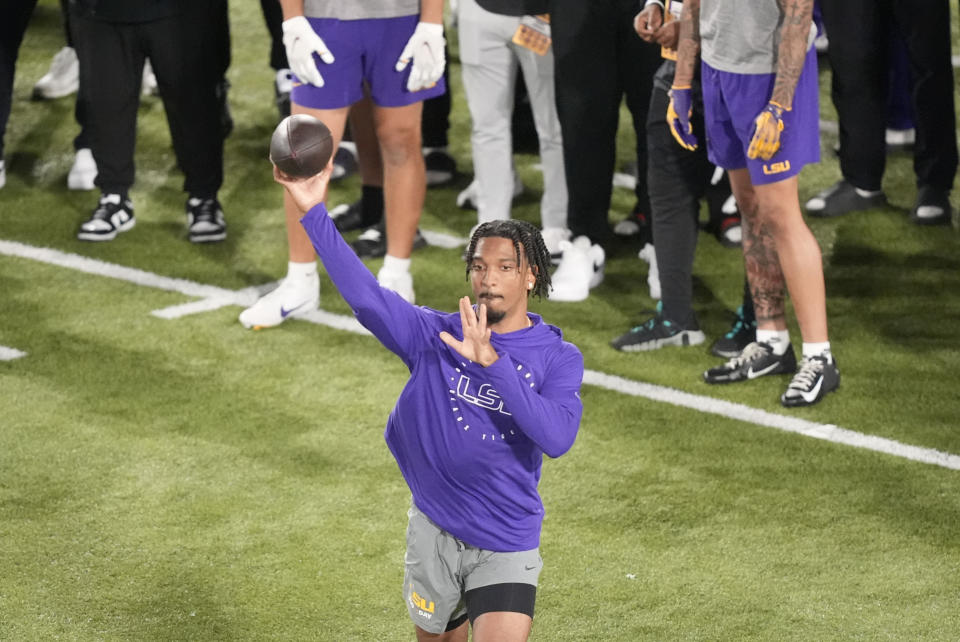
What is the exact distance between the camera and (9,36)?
742cm

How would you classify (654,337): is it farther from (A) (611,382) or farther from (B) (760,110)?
(B) (760,110)

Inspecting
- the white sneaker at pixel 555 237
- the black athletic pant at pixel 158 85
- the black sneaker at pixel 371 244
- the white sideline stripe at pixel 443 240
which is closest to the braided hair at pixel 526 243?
the white sneaker at pixel 555 237

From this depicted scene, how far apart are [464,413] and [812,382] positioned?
8.11ft

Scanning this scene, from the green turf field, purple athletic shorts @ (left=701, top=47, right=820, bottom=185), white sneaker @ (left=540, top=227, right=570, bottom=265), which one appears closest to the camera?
the green turf field

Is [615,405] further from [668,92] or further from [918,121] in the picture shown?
[918,121]

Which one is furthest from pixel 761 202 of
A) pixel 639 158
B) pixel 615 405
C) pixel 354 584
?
pixel 354 584

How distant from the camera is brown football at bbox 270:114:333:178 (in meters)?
3.00

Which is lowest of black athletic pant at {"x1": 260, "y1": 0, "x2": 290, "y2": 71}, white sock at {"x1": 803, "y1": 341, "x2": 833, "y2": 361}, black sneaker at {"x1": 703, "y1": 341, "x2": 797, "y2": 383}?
black sneaker at {"x1": 703, "y1": 341, "x2": 797, "y2": 383}

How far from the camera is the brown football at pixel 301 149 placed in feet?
9.84

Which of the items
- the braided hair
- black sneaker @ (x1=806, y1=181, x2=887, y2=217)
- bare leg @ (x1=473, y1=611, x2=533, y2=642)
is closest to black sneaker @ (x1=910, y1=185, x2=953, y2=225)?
black sneaker @ (x1=806, y1=181, x2=887, y2=217)

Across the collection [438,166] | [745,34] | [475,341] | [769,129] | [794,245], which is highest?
[475,341]

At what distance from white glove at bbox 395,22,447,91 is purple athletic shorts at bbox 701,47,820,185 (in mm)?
1120

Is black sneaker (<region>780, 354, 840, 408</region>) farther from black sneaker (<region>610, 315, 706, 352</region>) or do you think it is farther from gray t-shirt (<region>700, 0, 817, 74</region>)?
gray t-shirt (<region>700, 0, 817, 74</region>)

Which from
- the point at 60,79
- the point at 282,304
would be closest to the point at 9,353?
the point at 282,304
